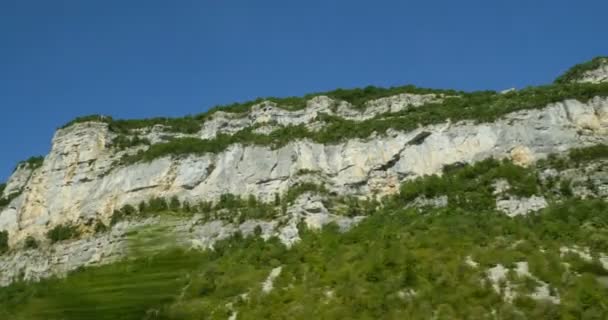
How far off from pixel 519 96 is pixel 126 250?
117ft

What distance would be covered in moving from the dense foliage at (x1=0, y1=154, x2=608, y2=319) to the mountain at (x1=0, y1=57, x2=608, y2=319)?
0.13 meters

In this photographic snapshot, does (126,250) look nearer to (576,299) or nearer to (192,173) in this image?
(192,173)

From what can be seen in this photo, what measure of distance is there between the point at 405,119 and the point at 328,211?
13236 mm

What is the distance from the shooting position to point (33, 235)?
214 ft

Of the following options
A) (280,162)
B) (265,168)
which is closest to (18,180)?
(265,168)

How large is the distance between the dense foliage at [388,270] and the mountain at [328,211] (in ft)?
0.44

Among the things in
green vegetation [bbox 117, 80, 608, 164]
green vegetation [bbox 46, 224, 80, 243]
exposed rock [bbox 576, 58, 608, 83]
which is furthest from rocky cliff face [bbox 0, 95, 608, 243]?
exposed rock [bbox 576, 58, 608, 83]

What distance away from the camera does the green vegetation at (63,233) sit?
62688 millimetres

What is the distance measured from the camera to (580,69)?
71250mm

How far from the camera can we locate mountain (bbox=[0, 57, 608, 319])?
39.7 meters

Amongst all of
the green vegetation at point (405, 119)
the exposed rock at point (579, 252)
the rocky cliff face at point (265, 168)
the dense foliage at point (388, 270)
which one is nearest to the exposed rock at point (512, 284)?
the dense foliage at point (388, 270)

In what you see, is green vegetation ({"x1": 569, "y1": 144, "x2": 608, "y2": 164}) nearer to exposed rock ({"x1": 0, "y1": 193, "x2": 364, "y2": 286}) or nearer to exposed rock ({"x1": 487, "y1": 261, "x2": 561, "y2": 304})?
exposed rock ({"x1": 0, "y1": 193, "x2": 364, "y2": 286})

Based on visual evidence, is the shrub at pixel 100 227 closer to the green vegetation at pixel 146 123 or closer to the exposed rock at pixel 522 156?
the green vegetation at pixel 146 123

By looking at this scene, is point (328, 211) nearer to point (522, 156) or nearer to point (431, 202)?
point (431, 202)
